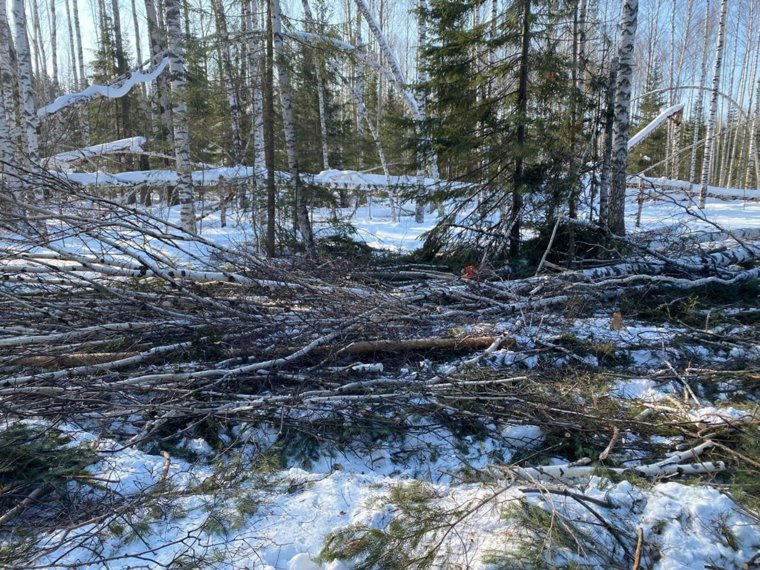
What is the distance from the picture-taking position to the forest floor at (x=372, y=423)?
7.20 ft

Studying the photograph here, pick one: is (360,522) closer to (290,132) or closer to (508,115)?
(508,115)

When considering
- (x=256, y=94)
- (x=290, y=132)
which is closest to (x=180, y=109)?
(x=290, y=132)

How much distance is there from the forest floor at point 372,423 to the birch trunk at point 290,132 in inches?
162

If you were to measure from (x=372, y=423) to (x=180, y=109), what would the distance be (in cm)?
919

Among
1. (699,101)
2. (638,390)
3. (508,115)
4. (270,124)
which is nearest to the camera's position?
(638,390)

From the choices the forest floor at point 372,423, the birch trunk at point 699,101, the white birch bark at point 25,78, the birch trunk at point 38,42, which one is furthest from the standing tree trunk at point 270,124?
the birch trunk at point 38,42

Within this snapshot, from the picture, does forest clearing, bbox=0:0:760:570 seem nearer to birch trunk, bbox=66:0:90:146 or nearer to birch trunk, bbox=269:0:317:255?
birch trunk, bbox=269:0:317:255

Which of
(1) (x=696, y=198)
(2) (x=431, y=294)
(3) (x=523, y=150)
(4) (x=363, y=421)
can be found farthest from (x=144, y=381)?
(1) (x=696, y=198)

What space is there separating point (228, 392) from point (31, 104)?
461 inches

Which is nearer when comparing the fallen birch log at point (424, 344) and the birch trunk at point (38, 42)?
the fallen birch log at point (424, 344)

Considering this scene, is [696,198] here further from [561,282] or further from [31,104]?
[31,104]

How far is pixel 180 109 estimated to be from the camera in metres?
9.99

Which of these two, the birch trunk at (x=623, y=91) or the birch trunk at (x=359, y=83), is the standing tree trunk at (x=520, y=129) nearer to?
the birch trunk at (x=623, y=91)

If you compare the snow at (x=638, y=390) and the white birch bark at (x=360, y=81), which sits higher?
the white birch bark at (x=360, y=81)
